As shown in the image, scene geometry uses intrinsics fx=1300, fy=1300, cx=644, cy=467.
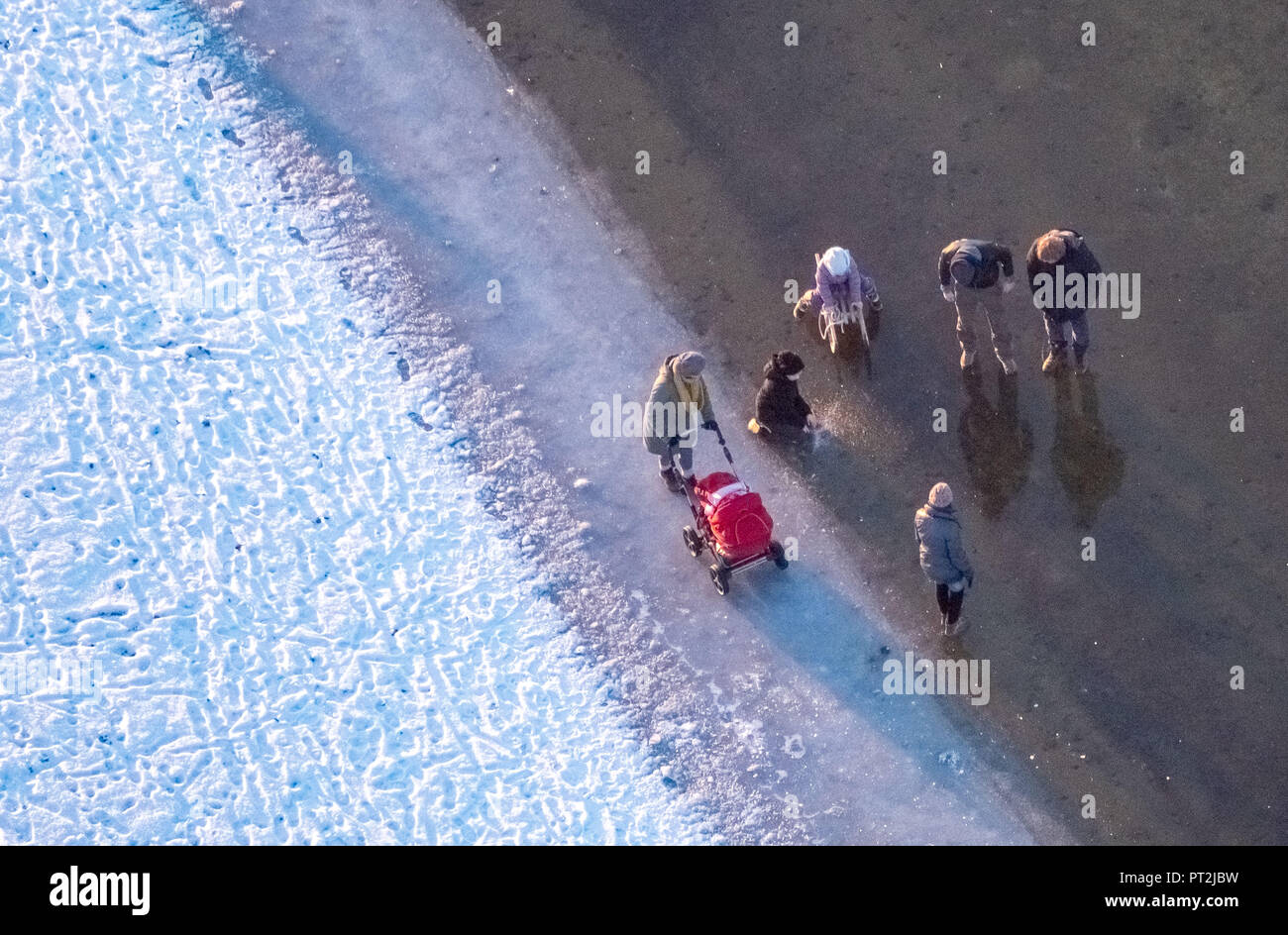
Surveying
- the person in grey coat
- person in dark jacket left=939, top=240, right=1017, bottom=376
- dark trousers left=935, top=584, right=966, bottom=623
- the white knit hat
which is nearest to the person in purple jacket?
the white knit hat

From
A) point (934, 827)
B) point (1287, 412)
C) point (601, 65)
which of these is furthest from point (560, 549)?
point (1287, 412)

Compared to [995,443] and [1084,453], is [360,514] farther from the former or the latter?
[1084,453]

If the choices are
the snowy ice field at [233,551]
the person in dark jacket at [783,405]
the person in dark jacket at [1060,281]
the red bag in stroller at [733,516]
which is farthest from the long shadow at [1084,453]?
the snowy ice field at [233,551]

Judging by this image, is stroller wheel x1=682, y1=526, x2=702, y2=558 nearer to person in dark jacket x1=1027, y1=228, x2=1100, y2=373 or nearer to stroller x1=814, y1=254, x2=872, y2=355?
stroller x1=814, y1=254, x2=872, y2=355

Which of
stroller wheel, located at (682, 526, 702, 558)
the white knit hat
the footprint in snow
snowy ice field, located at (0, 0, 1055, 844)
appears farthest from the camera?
the footprint in snow

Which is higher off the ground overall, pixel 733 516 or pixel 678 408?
pixel 678 408

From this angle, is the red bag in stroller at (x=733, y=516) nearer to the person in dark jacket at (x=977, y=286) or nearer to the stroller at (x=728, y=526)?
the stroller at (x=728, y=526)

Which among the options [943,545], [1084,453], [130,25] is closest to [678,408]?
[943,545]
